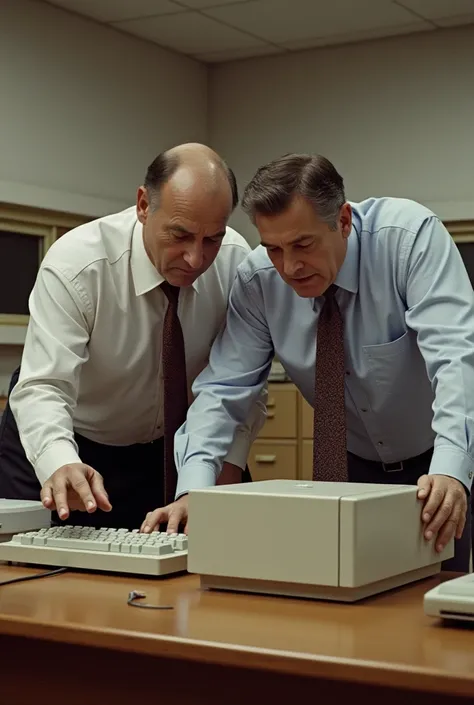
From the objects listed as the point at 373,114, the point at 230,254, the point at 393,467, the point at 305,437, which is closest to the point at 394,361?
the point at 393,467

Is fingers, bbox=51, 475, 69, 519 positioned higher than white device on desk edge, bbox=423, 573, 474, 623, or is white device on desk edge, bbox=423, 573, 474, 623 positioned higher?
fingers, bbox=51, 475, 69, 519

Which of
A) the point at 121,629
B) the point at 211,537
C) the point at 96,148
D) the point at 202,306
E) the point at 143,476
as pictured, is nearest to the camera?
the point at 121,629

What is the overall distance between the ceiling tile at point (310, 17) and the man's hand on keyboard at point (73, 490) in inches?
149

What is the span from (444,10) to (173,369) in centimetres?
366

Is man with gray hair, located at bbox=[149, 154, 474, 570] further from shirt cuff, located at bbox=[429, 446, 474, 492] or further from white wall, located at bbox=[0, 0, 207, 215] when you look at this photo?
white wall, located at bbox=[0, 0, 207, 215]

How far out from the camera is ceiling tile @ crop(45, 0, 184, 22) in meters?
5.15

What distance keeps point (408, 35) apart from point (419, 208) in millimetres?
3837

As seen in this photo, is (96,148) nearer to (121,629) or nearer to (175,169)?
(175,169)

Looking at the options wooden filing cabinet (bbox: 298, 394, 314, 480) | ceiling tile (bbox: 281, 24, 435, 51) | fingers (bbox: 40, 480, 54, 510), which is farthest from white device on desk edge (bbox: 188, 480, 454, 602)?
ceiling tile (bbox: 281, 24, 435, 51)

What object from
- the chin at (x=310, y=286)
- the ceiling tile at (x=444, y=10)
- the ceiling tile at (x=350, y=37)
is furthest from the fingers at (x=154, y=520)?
the ceiling tile at (x=350, y=37)

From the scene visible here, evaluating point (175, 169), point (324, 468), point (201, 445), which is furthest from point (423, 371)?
point (175, 169)

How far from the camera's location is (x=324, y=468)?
2.02 m

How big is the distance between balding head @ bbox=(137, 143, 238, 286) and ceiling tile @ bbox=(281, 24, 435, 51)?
3.72 metres

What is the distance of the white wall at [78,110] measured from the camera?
5.01m
